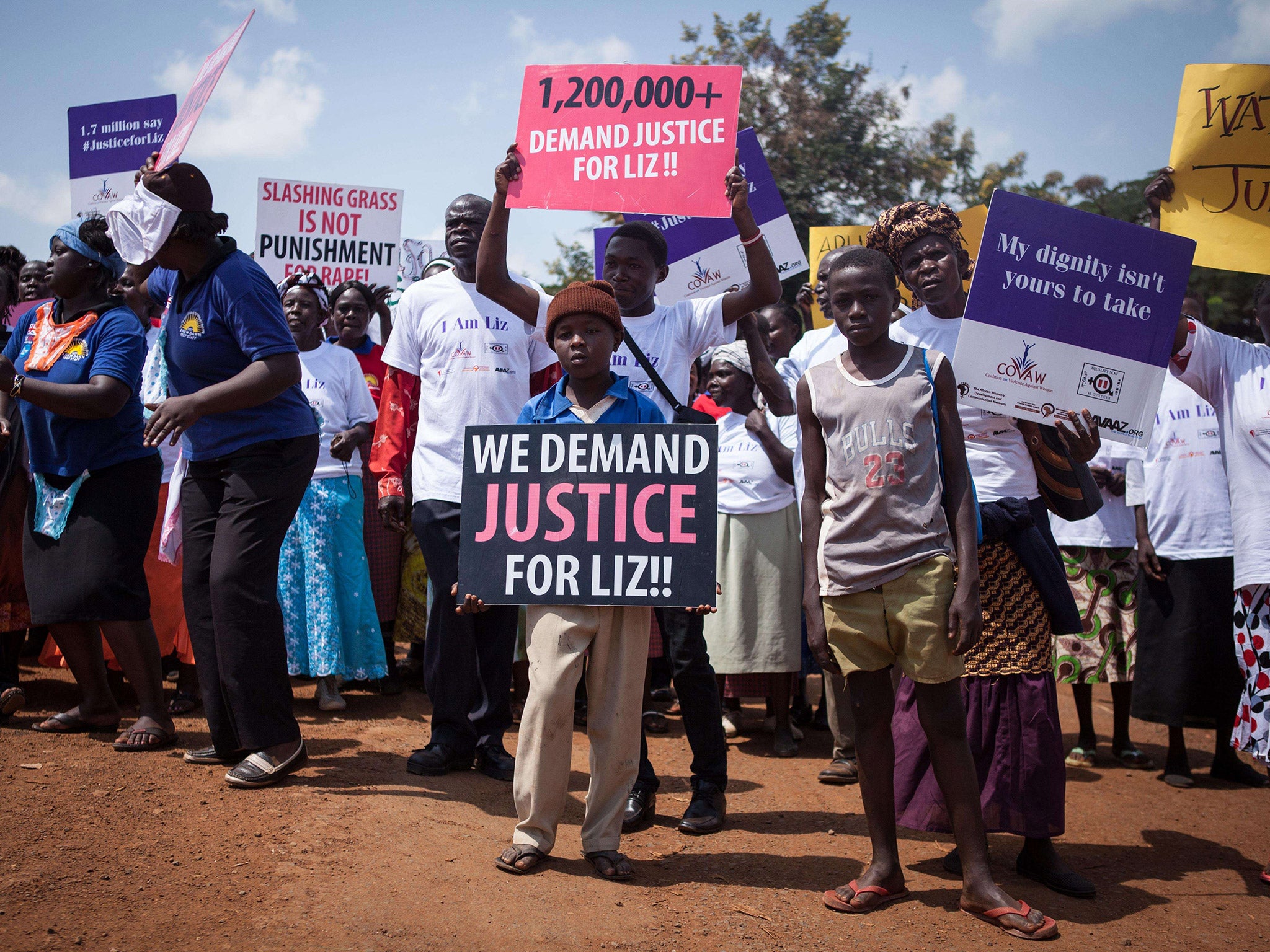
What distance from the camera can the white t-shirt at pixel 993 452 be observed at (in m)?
3.96

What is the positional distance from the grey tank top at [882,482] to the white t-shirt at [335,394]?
3647 mm

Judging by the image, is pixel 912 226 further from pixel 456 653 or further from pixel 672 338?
pixel 456 653

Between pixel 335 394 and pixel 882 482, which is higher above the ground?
pixel 335 394

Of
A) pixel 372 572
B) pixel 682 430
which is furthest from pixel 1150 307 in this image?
pixel 372 572

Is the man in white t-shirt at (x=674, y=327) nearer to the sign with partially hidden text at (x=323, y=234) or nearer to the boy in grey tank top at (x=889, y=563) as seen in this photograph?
the boy in grey tank top at (x=889, y=563)

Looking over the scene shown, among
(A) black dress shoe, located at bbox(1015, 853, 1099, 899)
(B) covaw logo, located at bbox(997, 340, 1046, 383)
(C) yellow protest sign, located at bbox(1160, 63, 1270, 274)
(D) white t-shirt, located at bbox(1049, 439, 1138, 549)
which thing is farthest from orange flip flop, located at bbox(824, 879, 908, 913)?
(D) white t-shirt, located at bbox(1049, 439, 1138, 549)

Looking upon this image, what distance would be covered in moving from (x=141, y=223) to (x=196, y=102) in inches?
23.3

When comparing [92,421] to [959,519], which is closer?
[959,519]

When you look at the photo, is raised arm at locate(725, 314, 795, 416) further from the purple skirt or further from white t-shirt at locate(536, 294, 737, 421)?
the purple skirt

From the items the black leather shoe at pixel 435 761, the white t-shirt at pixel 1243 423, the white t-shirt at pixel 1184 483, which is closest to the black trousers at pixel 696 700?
the black leather shoe at pixel 435 761

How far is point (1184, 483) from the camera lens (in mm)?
5898

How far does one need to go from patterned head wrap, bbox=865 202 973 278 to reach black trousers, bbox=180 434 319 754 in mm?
2592

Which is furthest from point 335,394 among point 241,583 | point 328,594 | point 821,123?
point 821,123

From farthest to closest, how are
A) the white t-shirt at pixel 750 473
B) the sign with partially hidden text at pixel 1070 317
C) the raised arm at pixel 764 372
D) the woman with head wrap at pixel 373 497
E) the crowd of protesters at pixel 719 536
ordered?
the woman with head wrap at pixel 373 497
the white t-shirt at pixel 750 473
the raised arm at pixel 764 372
the sign with partially hidden text at pixel 1070 317
the crowd of protesters at pixel 719 536
